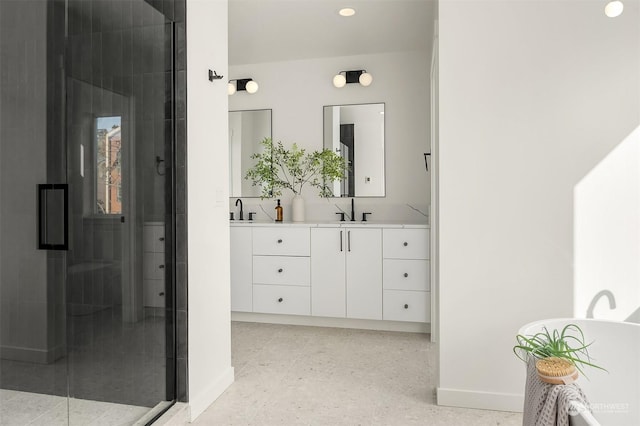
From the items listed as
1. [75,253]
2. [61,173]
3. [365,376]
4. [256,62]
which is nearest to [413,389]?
[365,376]

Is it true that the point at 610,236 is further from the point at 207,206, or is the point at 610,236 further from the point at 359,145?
the point at 359,145

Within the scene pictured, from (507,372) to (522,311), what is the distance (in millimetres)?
328

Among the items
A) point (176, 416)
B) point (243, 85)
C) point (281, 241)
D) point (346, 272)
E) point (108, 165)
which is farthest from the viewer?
point (243, 85)

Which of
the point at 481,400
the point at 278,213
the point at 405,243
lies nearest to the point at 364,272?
the point at 405,243

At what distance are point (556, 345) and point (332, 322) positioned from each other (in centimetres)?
262

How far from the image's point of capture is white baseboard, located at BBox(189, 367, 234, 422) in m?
2.45

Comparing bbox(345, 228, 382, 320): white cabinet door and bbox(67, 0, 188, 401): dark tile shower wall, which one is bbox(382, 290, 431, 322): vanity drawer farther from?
bbox(67, 0, 188, 401): dark tile shower wall

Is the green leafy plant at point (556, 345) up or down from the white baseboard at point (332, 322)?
up

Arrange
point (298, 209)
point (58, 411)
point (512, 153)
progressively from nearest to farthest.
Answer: point (58, 411)
point (512, 153)
point (298, 209)

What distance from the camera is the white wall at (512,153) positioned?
2.42 metres

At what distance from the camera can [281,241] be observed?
4141 millimetres

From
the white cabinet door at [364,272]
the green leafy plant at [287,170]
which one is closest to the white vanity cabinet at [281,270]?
the white cabinet door at [364,272]

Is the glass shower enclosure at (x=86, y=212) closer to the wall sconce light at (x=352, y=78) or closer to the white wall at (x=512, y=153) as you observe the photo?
the white wall at (x=512, y=153)

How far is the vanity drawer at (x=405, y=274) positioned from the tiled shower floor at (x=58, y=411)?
2208 millimetres
